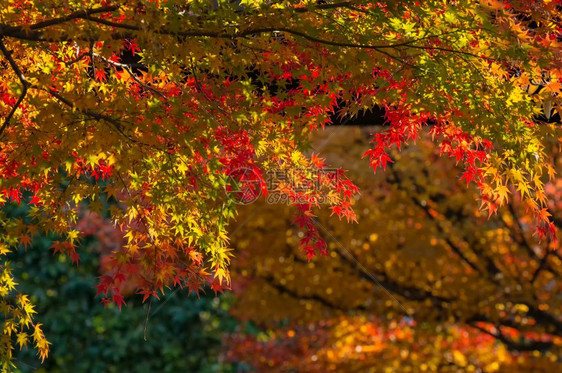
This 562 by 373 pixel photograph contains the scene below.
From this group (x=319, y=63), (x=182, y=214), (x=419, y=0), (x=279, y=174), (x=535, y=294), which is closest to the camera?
(x=419, y=0)

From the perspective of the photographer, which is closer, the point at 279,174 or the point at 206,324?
the point at 279,174

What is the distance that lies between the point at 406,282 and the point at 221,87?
6723 mm

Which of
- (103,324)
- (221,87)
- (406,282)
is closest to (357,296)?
(406,282)

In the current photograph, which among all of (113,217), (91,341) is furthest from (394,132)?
(91,341)

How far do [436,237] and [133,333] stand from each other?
4718mm

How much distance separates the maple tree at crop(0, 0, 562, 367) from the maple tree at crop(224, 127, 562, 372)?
538cm

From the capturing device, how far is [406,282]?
10039 millimetres

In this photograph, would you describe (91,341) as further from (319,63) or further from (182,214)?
(319,63)

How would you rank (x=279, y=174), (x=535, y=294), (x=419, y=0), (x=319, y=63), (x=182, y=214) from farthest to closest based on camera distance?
(x=535, y=294) < (x=279, y=174) < (x=182, y=214) < (x=319, y=63) < (x=419, y=0)

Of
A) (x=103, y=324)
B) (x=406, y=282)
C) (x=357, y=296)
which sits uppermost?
(x=406, y=282)

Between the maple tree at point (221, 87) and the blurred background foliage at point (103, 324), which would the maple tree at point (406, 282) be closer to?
the blurred background foliage at point (103, 324)

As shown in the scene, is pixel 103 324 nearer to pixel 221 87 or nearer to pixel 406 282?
pixel 406 282

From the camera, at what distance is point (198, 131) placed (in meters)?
3.93

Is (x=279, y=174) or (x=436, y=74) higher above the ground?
(x=436, y=74)
